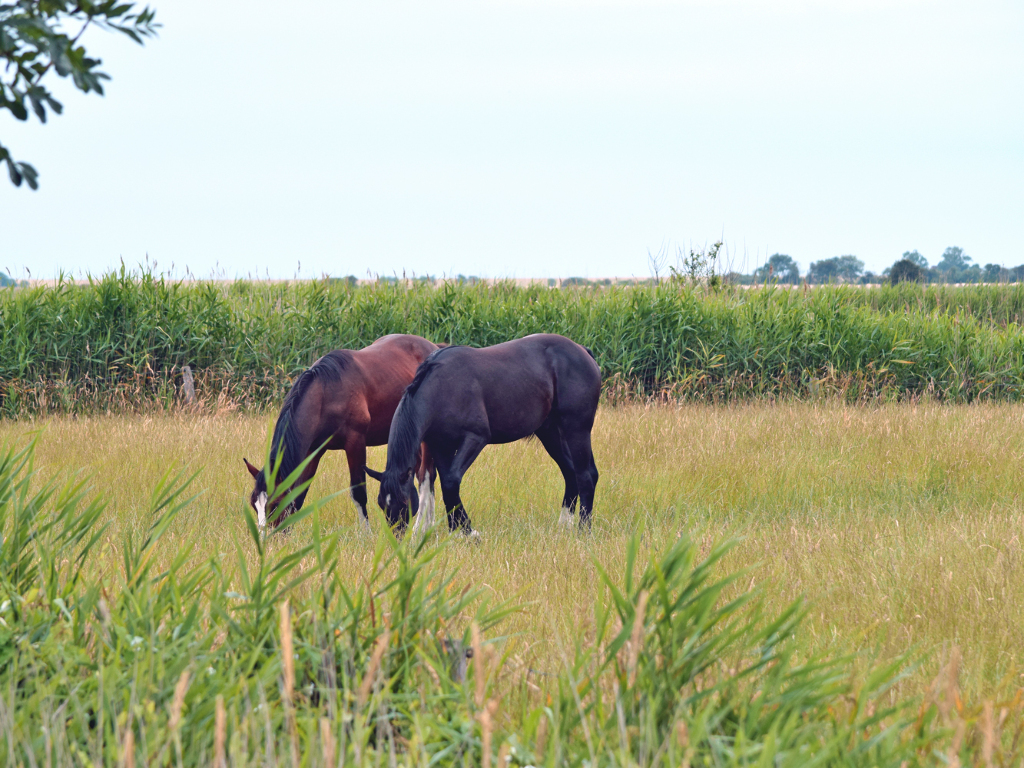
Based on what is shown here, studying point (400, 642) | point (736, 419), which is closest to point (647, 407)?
point (736, 419)

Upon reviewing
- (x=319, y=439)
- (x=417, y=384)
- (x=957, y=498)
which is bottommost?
(x=957, y=498)

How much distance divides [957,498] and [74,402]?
12.0m

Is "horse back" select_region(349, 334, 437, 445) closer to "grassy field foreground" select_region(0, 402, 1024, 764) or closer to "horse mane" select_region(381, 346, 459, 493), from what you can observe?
"grassy field foreground" select_region(0, 402, 1024, 764)

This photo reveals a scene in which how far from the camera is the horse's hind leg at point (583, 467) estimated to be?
6184mm

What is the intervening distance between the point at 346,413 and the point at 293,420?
0.54 meters

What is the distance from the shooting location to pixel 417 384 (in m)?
5.49

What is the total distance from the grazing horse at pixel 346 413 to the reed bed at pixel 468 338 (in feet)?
19.3

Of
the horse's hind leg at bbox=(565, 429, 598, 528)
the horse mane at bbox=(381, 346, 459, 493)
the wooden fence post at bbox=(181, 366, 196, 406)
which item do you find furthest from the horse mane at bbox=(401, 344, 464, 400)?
the wooden fence post at bbox=(181, 366, 196, 406)

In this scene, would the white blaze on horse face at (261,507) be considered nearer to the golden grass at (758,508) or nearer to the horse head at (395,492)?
the golden grass at (758,508)

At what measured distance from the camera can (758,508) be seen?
Answer: 664 centimetres

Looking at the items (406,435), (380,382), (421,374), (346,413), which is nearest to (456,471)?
(406,435)

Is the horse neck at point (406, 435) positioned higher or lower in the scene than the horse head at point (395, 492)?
higher

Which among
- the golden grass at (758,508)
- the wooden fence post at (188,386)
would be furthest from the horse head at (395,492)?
the wooden fence post at (188,386)

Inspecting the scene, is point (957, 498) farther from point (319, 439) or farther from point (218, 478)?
point (218, 478)
